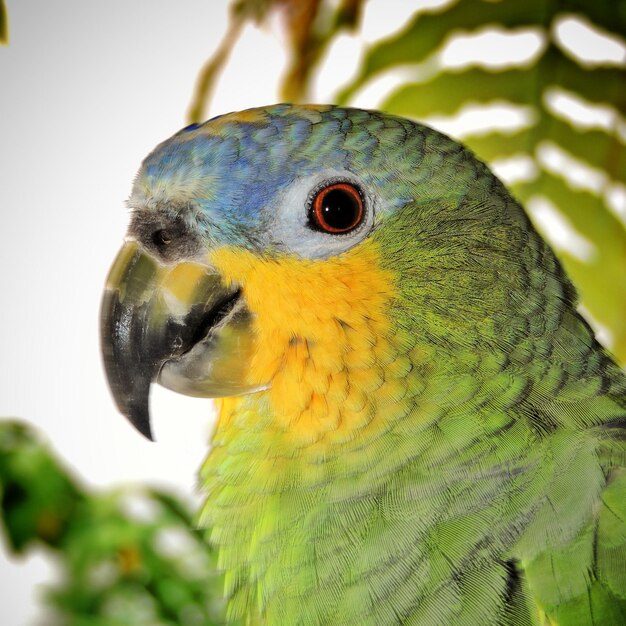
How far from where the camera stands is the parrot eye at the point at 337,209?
2.06ft

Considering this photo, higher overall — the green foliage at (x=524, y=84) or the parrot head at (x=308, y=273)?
the green foliage at (x=524, y=84)

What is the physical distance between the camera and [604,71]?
0.96 m

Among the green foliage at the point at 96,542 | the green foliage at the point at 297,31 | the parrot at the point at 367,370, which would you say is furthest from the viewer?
the green foliage at the point at 96,542

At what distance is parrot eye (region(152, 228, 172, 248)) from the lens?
646mm

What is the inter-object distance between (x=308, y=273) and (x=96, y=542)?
2.74 feet

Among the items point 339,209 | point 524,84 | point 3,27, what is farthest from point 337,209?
point 524,84

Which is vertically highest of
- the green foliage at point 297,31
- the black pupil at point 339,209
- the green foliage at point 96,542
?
the green foliage at point 297,31

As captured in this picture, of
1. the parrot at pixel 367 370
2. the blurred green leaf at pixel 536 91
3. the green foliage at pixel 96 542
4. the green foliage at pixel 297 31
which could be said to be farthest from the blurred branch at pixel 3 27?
the green foliage at pixel 96 542

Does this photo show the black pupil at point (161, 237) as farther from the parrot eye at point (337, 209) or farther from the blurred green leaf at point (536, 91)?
Answer: the blurred green leaf at point (536, 91)

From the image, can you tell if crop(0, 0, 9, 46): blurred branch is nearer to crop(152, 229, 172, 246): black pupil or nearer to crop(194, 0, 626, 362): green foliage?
crop(152, 229, 172, 246): black pupil

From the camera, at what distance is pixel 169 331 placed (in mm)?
639

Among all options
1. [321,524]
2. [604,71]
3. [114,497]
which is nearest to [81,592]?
[114,497]

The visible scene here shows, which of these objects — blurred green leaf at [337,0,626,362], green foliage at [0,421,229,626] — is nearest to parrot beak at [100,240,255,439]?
blurred green leaf at [337,0,626,362]

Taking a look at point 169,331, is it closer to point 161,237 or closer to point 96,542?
point 161,237
